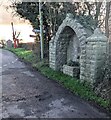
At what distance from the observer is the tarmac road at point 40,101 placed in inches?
289

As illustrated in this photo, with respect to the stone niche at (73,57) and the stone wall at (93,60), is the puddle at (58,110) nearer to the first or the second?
the stone wall at (93,60)

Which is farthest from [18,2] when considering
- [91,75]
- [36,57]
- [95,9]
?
[91,75]

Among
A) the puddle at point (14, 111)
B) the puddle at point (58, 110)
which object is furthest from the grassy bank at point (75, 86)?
the puddle at point (14, 111)

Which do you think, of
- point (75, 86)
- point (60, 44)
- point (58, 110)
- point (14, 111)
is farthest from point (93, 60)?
point (60, 44)

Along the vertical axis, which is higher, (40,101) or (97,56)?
(97,56)

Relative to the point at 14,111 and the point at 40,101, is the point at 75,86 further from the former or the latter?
the point at 14,111

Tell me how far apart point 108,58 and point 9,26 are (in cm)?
2685

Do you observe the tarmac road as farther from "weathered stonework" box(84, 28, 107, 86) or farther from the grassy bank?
"weathered stonework" box(84, 28, 107, 86)

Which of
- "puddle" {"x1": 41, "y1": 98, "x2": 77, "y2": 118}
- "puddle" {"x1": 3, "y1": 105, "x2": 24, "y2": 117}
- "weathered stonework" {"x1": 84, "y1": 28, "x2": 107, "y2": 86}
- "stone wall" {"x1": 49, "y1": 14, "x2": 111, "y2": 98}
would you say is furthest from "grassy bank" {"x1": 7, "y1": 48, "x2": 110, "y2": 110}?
"puddle" {"x1": 3, "y1": 105, "x2": 24, "y2": 117}

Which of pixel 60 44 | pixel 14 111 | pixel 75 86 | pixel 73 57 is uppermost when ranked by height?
pixel 60 44

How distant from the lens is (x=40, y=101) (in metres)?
8.66

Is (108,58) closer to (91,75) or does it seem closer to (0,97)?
(91,75)

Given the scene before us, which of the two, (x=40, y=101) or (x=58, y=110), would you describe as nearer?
(x=58, y=110)

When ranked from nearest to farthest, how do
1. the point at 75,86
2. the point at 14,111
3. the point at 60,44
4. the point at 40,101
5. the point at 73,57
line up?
1. the point at 14,111
2. the point at 40,101
3. the point at 75,86
4. the point at 73,57
5. the point at 60,44
